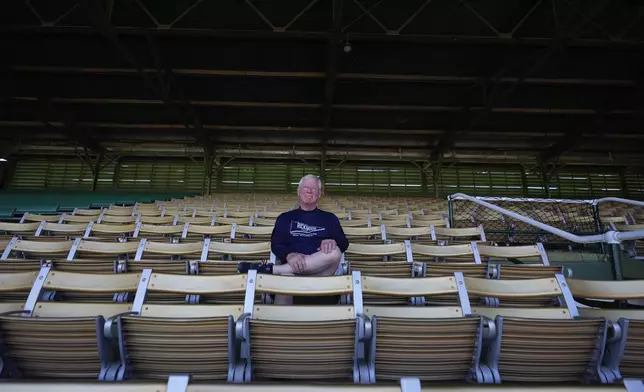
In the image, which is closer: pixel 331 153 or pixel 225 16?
pixel 225 16

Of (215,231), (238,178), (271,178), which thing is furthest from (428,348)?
(238,178)

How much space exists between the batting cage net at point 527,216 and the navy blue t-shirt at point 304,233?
2701 millimetres

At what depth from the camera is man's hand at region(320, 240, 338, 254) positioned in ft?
7.89

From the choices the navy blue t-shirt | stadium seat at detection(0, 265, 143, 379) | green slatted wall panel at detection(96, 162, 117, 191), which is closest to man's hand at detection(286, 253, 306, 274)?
the navy blue t-shirt

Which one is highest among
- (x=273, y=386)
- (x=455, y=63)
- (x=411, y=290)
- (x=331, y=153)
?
(x=455, y=63)

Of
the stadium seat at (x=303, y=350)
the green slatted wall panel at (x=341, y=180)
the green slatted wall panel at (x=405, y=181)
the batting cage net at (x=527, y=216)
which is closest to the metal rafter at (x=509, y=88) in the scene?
the green slatted wall panel at (x=405, y=181)

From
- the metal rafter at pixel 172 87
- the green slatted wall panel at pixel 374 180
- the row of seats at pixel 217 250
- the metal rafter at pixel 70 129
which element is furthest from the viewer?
the green slatted wall panel at pixel 374 180

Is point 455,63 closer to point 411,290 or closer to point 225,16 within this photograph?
point 225,16

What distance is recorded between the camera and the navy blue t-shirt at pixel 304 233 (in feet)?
8.53

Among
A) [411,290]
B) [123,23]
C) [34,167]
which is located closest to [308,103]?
[123,23]

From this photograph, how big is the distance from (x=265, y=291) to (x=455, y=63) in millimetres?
9170

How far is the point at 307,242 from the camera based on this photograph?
8.54 ft

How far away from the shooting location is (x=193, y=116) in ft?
38.0

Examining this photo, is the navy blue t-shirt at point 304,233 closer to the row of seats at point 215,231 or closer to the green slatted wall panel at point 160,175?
the row of seats at point 215,231
